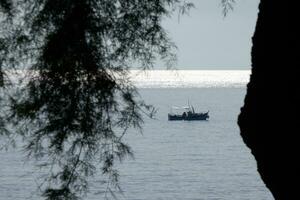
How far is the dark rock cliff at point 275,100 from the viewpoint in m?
2.78

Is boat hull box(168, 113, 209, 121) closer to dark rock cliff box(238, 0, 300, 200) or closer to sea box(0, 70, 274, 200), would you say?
sea box(0, 70, 274, 200)

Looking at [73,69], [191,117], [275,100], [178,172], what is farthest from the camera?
[191,117]

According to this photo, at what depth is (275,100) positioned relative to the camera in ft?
9.29

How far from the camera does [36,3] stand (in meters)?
3.60

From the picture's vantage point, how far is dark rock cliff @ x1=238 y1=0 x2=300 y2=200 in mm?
2775

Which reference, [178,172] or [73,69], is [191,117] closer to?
[178,172]

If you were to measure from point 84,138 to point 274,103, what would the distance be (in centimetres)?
129

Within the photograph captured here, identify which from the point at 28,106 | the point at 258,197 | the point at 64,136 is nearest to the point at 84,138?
the point at 64,136

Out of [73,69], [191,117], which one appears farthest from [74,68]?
[191,117]

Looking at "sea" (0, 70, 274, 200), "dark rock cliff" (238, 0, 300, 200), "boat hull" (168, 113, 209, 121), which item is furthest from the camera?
"boat hull" (168, 113, 209, 121)

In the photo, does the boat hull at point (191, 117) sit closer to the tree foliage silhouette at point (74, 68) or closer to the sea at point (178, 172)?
the sea at point (178, 172)

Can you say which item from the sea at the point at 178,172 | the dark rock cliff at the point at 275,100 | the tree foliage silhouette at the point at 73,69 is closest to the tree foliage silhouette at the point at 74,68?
the tree foliage silhouette at the point at 73,69

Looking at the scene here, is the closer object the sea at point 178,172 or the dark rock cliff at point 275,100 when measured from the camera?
the dark rock cliff at point 275,100

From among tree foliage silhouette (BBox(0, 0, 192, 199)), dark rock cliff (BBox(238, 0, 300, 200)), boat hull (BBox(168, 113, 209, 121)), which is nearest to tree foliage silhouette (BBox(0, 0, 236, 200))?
tree foliage silhouette (BBox(0, 0, 192, 199))
